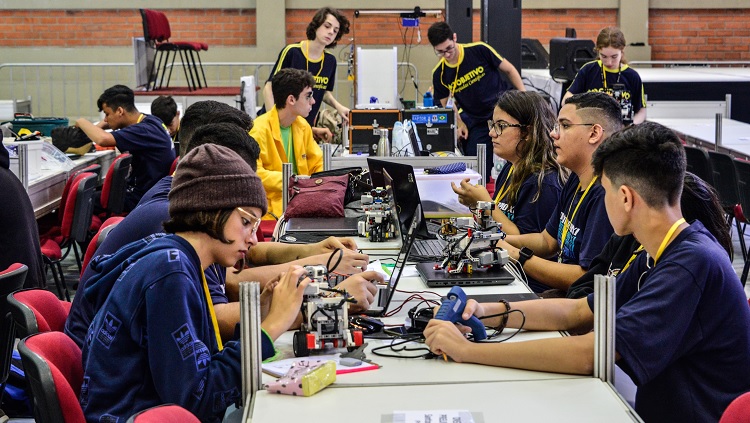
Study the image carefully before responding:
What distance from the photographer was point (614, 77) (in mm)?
7012

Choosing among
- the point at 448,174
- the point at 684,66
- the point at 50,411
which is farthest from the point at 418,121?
the point at 684,66

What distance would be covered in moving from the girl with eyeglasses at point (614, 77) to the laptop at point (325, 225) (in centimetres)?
350

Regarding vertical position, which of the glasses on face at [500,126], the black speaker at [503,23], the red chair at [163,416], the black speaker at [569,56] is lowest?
the red chair at [163,416]

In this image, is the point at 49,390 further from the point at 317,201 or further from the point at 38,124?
the point at 38,124

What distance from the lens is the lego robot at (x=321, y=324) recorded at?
2.12 m

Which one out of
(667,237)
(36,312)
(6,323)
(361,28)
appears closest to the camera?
(667,237)

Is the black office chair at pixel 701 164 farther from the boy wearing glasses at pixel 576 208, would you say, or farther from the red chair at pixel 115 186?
the red chair at pixel 115 186

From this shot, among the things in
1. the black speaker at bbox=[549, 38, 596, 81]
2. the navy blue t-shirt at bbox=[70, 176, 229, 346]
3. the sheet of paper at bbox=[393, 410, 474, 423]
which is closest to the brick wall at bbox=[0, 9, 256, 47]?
the black speaker at bbox=[549, 38, 596, 81]

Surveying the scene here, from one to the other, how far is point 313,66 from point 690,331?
17.3 ft

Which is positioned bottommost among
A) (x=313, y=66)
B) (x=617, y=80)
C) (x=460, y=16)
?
(x=617, y=80)

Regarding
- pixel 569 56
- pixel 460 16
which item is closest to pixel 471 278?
pixel 569 56

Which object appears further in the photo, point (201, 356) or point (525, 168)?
point (525, 168)

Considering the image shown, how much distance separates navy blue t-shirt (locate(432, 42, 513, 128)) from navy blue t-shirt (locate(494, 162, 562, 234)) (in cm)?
348

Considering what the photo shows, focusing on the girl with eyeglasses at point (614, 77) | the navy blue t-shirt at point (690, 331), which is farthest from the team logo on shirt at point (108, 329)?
the girl with eyeglasses at point (614, 77)
